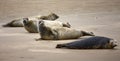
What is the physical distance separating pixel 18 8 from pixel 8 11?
499mm

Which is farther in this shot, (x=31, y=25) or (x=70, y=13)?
(x=70, y=13)

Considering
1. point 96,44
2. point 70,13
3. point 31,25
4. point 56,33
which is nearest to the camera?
point 96,44

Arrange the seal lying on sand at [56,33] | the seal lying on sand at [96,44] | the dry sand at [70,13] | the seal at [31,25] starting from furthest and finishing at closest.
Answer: the seal at [31,25]
the dry sand at [70,13]
the seal lying on sand at [56,33]
the seal lying on sand at [96,44]

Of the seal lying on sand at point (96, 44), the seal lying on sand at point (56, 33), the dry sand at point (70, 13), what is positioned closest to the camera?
the seal lying on sand at point (96, 44)

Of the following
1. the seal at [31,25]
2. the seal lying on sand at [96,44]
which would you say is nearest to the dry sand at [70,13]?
the seal at [31,25]

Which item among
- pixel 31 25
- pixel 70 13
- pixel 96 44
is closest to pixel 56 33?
pixel 96 44

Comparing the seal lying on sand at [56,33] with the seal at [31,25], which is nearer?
the seal lying on sand at [56,33]

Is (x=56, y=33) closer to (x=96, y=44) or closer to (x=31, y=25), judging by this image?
(x=96, y=44)

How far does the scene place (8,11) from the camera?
15648 mm

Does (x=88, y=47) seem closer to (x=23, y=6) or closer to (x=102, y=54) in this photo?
(x=102, y=54)

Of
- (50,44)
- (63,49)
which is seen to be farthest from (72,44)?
(50,44)

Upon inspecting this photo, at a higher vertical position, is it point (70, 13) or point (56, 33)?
point (56, 33)

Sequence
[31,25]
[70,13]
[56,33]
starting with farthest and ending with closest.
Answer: [70,13]
[31,25]
[56,33]

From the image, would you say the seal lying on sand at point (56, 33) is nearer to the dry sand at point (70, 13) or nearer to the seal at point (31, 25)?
the dry sand at point (70, 13)
